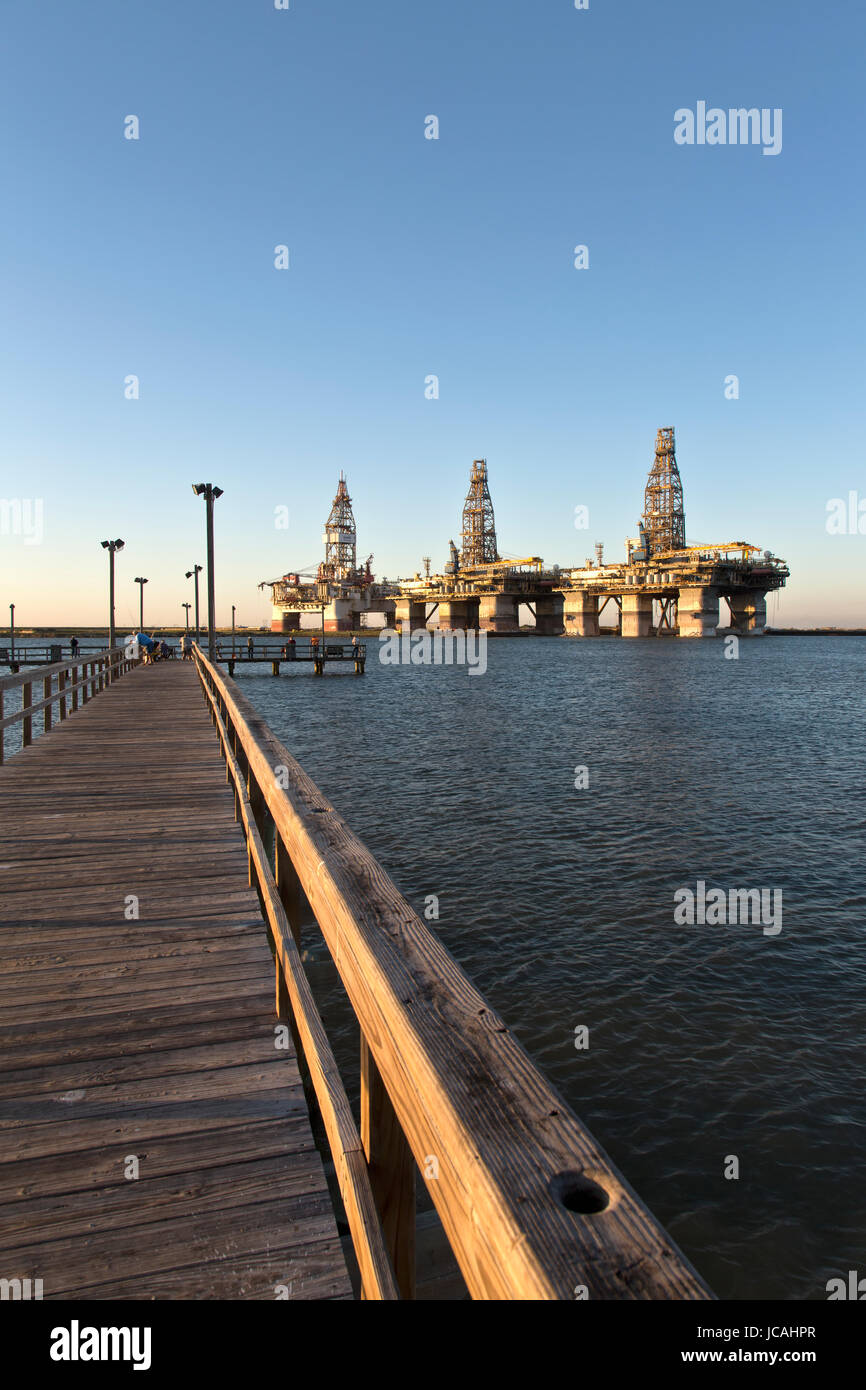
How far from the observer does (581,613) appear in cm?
15700

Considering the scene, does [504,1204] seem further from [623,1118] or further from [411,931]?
[623,1118]

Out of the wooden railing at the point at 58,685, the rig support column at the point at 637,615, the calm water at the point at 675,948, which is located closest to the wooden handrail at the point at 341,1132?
the calm water at the point at 675,948

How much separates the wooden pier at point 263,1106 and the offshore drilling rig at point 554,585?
445 ft

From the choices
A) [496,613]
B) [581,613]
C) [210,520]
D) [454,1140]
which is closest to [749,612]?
[581,613]

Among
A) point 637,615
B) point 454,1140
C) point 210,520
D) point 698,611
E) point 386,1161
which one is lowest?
point 386,1161

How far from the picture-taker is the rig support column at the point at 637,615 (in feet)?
485

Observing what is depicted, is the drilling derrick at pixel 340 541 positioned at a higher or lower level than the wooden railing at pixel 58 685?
higher

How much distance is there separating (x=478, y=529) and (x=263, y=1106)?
16032 centimetres

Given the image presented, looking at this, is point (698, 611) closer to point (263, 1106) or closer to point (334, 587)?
point (334, 587)

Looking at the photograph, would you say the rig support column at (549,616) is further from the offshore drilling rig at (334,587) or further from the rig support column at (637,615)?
the offshore drilling rig at (334,587)

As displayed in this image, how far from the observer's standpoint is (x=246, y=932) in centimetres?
458

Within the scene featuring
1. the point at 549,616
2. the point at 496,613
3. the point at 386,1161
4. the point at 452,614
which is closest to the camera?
the point at 386,1161
